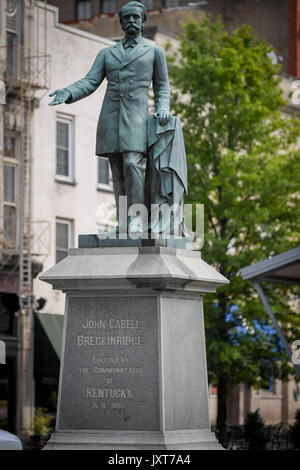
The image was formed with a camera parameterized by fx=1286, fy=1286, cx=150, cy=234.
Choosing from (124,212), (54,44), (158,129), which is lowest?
(124,212)

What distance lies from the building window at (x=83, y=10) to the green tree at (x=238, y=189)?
1495 centimetres

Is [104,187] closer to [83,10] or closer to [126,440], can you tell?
[83,10]

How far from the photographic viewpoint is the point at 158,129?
14516mm

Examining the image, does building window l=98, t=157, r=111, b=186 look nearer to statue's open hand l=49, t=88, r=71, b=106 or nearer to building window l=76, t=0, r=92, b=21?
building window l=76, t=0, r=92, b=21

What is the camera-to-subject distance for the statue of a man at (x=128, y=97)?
14.6m

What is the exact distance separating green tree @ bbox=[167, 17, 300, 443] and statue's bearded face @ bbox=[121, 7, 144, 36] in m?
17.5

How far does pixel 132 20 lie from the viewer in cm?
1478

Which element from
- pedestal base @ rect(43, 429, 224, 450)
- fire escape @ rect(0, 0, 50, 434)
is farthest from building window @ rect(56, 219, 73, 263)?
pedestal base @ rect(43, 429, 224, 450)

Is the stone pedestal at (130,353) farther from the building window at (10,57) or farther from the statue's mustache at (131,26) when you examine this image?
the building window at (10,57)

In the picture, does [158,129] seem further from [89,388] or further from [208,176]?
[208,176]

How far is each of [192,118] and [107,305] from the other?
66.7 feet

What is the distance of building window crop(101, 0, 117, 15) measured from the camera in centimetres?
4906

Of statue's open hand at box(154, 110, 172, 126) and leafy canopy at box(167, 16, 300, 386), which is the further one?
leafy canopy at box(167, 16, 300, 386)
